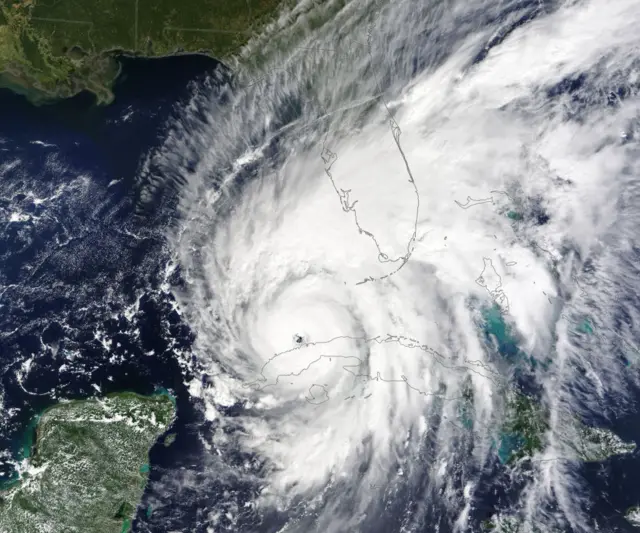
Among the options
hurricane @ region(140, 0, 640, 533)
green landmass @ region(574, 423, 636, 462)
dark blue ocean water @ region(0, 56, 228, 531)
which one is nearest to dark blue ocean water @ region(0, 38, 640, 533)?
dark blue ocean water @ region(0, 56, 228, 531)

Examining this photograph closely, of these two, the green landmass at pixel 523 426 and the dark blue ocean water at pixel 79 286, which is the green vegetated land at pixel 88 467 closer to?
the dark blue ocean water at pixel 79 286

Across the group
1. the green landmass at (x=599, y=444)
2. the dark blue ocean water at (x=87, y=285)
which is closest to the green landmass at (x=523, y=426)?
the green landmass at (x=599, y=444)

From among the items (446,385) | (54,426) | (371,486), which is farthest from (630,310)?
(54,426)

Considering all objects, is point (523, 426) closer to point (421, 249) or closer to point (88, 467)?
point (421, 249)

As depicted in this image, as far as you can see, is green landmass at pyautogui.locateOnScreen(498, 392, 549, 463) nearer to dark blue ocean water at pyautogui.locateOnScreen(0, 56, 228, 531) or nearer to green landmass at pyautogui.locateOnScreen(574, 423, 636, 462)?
green landmass at pyautogui.locateOnScreen(574, 423, 636, 462)

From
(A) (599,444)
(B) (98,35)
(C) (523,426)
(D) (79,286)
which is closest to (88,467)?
(D) (79,286)
